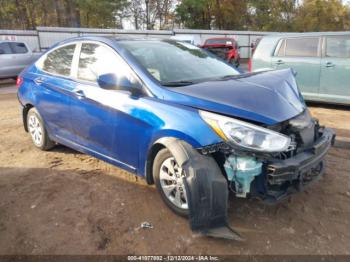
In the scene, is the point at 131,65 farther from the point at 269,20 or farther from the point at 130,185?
the point at 269,20

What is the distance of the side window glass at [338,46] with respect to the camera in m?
7.02

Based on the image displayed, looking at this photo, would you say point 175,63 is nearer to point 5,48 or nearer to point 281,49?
point 281,49

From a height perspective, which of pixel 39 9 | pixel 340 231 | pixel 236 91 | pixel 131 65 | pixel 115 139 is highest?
pixel 39 9

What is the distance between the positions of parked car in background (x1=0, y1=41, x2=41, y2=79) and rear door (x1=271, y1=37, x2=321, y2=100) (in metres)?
11.1

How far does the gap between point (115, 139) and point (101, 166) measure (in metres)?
0.99

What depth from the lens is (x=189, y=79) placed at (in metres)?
3.54

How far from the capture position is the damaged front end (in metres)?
2.66

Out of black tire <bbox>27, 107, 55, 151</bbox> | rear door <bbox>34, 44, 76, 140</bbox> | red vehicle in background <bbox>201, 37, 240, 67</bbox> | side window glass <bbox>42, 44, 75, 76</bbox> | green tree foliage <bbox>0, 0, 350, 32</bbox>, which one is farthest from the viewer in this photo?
green tree foliage <bbox>0, 0, 350, 32</bbox>

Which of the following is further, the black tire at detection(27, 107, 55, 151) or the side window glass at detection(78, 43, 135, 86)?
Answer: the black tire at detection(27, 107, 55, 151)

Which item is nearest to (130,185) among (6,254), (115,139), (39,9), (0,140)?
(115,139)

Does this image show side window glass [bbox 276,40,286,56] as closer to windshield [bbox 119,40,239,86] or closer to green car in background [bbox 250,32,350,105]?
green car in background [bbox 250,32,350,105]

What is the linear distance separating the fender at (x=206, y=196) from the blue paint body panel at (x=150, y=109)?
194 mm

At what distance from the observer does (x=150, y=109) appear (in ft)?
10.3

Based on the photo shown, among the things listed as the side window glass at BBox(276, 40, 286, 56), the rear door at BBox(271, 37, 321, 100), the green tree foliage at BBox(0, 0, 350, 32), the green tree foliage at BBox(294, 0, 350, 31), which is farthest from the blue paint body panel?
the green tree foliage at BBox(294, 0, 350, 31)
